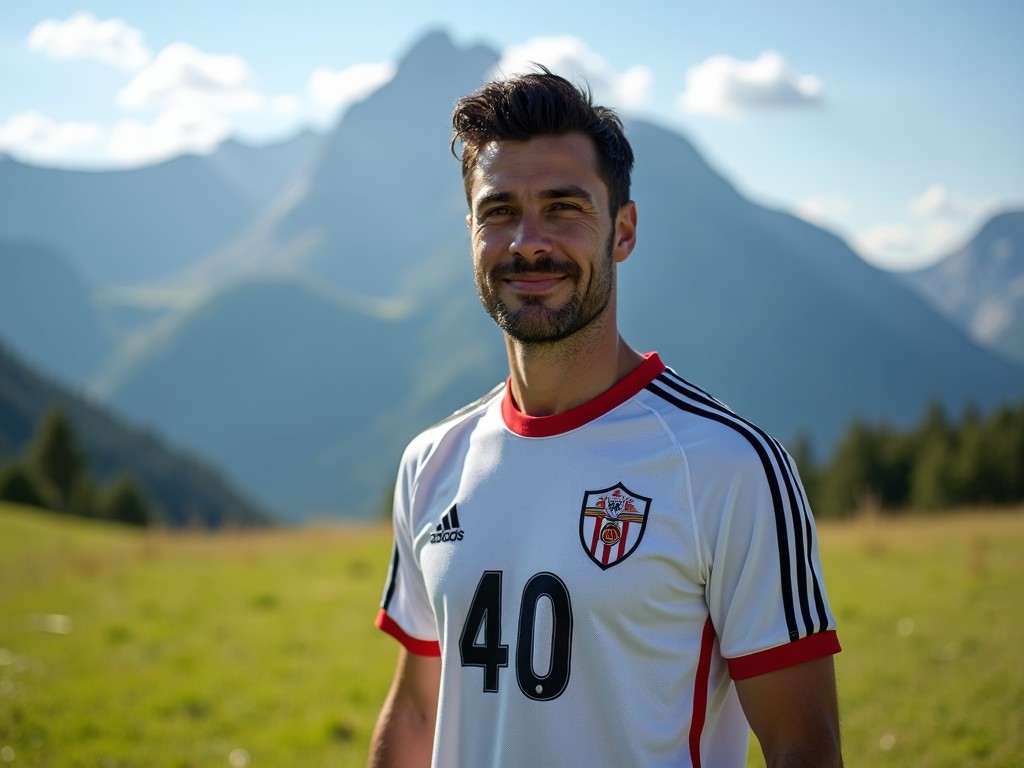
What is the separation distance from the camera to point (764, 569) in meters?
2.28

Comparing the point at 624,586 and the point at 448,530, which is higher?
the point at 448,530

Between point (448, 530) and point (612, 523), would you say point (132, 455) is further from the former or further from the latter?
point (612, 523)

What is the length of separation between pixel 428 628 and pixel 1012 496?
5708 cm

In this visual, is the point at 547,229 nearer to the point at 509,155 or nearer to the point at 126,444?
the point at 509,155

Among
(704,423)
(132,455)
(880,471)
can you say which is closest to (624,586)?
(704,423)

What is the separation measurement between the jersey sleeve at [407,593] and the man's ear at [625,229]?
104 centimetres

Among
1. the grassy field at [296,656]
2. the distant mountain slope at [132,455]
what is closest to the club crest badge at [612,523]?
the grassy field at [296,656]

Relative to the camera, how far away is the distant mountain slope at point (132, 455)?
11006 cm

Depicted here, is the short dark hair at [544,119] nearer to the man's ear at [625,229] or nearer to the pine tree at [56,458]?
the man's ear at [625,229]

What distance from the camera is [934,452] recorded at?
54.2 metres

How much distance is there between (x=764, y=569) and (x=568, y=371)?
0.86 m

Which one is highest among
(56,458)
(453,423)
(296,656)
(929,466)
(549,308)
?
(56,458)

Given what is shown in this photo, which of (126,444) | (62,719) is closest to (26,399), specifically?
(126,444)

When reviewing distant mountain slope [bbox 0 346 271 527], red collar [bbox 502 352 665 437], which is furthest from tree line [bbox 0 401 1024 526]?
red collar [bbox 502 352 665 437]
